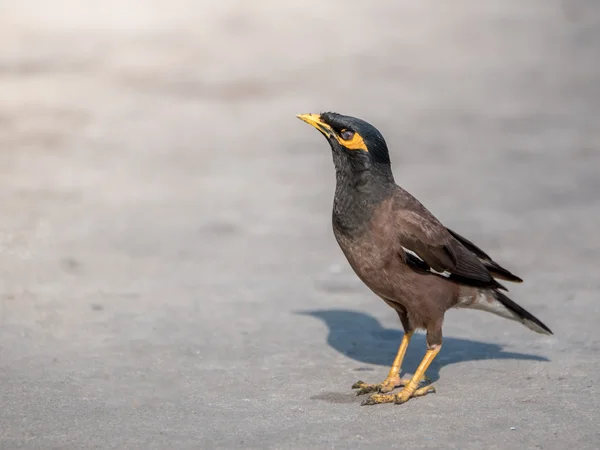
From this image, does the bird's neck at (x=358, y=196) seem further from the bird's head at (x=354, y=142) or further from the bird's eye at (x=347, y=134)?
the bird's eye at (x=347, y=134)

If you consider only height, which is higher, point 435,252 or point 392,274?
point 435,252

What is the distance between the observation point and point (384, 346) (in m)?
7.51

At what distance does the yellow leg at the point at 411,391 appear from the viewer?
627 cm

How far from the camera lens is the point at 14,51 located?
17.8m

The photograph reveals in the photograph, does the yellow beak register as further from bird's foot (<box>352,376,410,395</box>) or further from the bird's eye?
Result: bird's foot (<box>352,376,410,395</box>)

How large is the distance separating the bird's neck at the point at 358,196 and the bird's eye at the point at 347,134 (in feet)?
0.59

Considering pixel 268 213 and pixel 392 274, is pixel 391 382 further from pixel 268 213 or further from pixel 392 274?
pixel 268 213

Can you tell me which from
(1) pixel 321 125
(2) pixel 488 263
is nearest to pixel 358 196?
(1) pixel 321 125

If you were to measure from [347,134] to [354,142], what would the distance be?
6 centimetres

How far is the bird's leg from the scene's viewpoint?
6.48 m

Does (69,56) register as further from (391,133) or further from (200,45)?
(391,133)

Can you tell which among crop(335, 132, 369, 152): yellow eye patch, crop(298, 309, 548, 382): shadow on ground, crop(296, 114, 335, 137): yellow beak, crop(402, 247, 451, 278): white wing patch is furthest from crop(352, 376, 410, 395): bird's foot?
crop(296, 114, 335, 137): yellow beak

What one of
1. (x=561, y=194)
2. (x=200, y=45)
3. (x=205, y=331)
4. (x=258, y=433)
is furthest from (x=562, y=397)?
(x=200, y=45)

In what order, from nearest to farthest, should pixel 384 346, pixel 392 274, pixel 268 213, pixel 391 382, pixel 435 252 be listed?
pixel 392 274
pixel 435 252
pixel 391 382
pixel 384 346
pixel 268 213
